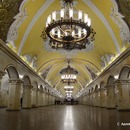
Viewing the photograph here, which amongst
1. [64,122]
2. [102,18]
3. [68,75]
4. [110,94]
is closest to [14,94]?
[64,122]

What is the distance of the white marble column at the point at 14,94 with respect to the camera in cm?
1027

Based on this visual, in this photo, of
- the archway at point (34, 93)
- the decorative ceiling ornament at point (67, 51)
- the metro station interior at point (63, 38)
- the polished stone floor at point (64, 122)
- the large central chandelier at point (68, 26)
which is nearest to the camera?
the polished stone floor at point (64, 122)

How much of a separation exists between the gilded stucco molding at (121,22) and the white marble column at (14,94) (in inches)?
287

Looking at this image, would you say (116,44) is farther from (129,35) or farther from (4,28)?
(4,28)

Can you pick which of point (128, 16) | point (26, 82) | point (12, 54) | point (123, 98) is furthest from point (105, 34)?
point (26, 82)

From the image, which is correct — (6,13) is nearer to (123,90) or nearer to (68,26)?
(68,26)

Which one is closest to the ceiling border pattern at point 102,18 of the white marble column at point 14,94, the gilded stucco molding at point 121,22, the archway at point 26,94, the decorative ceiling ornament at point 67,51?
the gilded stucco molding at point 121,22

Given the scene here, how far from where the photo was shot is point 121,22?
858cm

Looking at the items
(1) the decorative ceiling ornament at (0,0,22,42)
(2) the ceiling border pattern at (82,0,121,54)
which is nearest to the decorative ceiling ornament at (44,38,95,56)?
(2) the ceiling border pattern at (82,0,121,54)

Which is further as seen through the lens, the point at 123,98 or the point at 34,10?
the point at 123,98

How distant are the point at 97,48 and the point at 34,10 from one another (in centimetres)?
636

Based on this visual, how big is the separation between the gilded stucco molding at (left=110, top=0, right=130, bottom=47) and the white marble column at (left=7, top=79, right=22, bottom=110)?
7285 millimetres

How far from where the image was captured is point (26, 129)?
3.79 meters

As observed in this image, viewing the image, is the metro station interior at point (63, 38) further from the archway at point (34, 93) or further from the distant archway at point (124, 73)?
the archway at point (34, 93)
